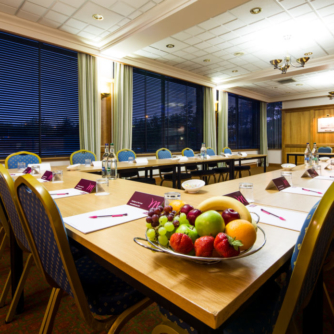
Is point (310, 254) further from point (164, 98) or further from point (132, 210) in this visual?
point (164, 98)

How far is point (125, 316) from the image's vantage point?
0.79m

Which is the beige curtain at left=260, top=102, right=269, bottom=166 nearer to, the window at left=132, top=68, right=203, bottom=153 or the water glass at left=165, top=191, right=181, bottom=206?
the window at left=132, top=68, right=203, bottom=153

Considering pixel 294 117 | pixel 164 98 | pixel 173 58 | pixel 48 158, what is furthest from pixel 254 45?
pixel 294 117

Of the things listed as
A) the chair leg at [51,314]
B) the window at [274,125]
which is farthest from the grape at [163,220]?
the window at [274,125]

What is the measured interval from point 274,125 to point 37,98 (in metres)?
10.0

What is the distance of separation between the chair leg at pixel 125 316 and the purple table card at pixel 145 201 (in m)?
0.40

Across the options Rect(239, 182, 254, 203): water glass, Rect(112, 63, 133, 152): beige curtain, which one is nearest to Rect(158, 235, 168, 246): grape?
Rect(239, 182, 254, 203): water glass

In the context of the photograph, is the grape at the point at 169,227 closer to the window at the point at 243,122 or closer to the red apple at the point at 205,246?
the red apple at the point at 205,246

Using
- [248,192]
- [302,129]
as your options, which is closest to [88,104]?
[248,192]

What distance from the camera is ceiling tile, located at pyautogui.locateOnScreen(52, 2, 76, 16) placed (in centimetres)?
376

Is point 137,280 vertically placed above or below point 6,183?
below

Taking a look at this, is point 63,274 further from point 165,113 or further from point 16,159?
point 165,113

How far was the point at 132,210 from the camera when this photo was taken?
1.16 m

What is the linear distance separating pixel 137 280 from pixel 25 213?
0.53 m
